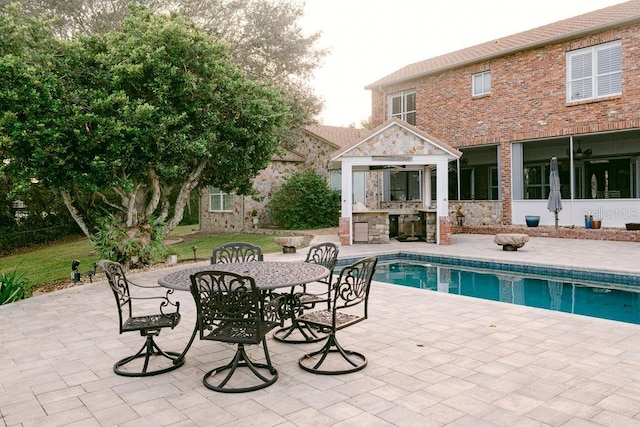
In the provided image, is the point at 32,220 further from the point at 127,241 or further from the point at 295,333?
the point at 295,333

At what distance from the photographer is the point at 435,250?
13.1 m

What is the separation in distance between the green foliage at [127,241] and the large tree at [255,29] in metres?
9.11

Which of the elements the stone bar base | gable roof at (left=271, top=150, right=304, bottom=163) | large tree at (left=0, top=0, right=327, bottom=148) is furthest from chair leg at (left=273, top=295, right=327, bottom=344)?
gable roof at (left=271, top=150, right=304, bottom=163)

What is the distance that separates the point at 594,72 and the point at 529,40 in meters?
2.63

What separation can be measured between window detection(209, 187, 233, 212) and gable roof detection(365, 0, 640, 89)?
847 cm

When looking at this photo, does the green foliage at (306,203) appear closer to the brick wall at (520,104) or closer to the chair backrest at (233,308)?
the brick wall at (520,104)

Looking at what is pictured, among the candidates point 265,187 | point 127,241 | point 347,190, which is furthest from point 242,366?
point 265,187

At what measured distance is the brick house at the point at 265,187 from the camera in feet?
71.7

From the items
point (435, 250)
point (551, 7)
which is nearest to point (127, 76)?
point (435, 250)

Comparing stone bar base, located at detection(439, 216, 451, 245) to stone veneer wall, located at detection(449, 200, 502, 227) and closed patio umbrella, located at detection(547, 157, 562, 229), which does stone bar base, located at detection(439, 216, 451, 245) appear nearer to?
closed patio umbrella, located at detection(547, 157, 562, 229)

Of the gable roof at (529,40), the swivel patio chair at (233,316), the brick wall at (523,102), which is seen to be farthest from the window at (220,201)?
the swivel patio chair at (233,316)

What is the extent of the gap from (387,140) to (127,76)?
7.85 metres

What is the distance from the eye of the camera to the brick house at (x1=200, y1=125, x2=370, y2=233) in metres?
21.9

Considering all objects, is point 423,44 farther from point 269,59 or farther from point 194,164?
point 194,164
